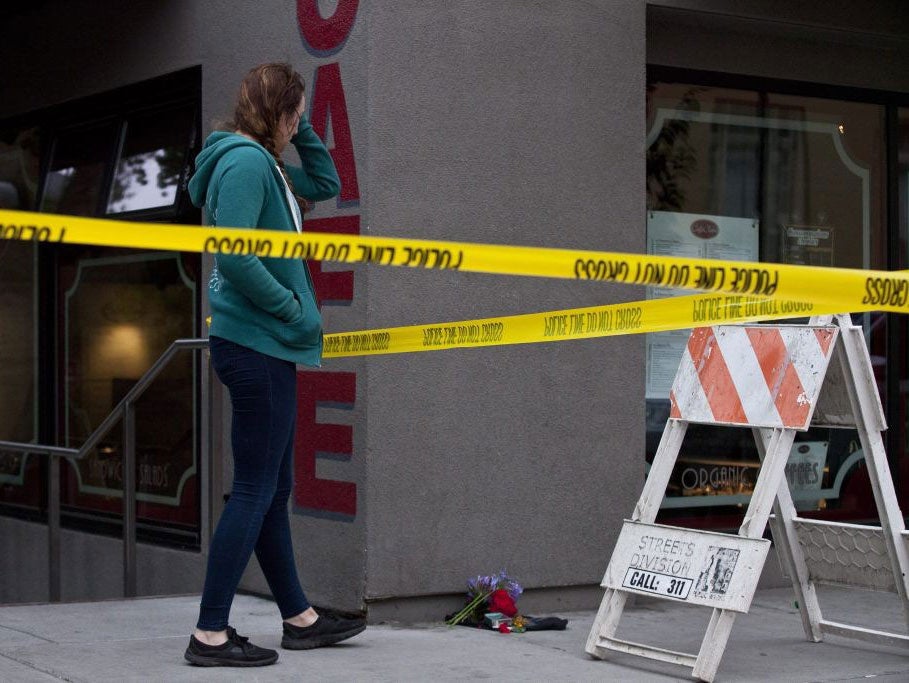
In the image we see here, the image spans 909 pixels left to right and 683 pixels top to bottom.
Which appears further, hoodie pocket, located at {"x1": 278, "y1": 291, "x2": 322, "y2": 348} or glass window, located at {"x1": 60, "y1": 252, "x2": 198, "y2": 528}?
glass window, located at {"x1": 60, "y1": 252, "x2": 198, "y2": 528}

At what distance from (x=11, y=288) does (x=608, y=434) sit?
202 inches

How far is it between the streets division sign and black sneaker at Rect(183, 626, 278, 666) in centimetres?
131

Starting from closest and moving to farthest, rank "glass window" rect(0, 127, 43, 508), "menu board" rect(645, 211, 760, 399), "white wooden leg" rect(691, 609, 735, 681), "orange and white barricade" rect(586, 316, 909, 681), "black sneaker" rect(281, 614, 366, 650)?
"white wooden leg" rect(691, 609, 735, 681), "orange and white barricade" rect(586, 316, 909, 681), "black sneaker" rect(281, 614, 366, 650), "menu board" rect(645, 211, 760, 399), "glass window" rect(0, 127, 43, 508)

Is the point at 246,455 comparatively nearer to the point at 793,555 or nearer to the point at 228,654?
the point at 228,654

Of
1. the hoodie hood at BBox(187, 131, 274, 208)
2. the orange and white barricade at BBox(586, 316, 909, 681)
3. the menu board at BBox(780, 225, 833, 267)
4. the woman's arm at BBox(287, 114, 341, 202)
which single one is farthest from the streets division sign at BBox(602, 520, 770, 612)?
the menu board at BBox(780, 225, 833, 267)

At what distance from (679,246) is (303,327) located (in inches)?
124

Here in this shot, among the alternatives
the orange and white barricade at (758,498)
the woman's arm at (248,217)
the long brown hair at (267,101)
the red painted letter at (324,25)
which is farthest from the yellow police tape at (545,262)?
the red painted letter at (324,25)

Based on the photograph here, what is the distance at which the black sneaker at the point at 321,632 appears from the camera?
5027 millimetres

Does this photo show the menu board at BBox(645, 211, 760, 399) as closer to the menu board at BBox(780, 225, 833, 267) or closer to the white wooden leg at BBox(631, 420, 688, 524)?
the menu board at BBox(780, 225, 833, 267)

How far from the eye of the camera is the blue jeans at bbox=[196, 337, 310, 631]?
470 centimetres

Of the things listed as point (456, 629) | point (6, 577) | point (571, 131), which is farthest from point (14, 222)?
point (6, 577)

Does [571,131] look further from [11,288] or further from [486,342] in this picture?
[11,288]

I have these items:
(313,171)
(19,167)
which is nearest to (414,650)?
(313,171)

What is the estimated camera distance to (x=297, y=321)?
470 centimetres
